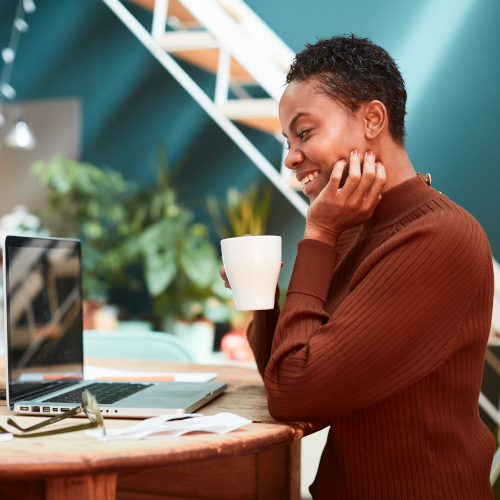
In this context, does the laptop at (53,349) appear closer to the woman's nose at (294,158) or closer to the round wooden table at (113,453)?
the round wooden table at (113,453)

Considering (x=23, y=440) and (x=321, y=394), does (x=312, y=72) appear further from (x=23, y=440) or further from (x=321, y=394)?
(x=23, y=440)

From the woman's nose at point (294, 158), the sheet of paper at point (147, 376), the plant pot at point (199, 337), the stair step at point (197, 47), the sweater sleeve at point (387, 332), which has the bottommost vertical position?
the plant pot at point (199, 337)

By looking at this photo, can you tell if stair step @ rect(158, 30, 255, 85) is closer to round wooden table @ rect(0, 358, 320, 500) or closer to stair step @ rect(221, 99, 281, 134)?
stair step @ rect(221, 99, 281, 134)

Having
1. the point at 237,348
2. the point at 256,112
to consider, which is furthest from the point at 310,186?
the point at 237,348

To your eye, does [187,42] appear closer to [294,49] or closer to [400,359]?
[294,49]

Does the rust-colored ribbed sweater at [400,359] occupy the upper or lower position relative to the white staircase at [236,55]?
lower

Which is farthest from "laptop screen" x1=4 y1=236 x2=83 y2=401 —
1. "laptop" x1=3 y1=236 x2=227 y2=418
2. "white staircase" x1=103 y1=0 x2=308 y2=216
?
"white staircase" x1=103 y1=0 x2=308 y2=216

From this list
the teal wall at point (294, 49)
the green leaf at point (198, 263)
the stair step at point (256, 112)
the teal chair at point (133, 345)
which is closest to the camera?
the teal chair at point (133, 345)

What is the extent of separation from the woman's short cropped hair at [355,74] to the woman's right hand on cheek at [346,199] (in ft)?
0.36

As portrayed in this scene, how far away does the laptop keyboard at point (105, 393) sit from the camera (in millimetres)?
914

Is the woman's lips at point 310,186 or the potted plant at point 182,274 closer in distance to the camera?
the woman's lips at point 310,186

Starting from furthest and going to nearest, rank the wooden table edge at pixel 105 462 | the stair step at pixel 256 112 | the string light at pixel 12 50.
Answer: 1. the string light at pixel 12 50
2. the stair step at pixel 256 112
3. the wooden table edge at pixel 105 462

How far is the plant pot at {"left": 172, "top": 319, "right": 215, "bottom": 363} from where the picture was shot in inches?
134

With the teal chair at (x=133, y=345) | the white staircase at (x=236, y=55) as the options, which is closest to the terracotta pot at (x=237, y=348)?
the white staircase at (x=236, y=55)
